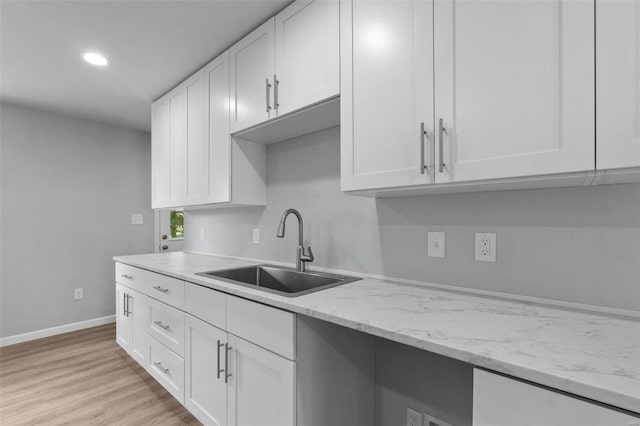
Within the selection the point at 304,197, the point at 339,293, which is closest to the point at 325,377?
the point at 339,293

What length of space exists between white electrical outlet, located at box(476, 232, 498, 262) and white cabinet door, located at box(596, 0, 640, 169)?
52 centimetres

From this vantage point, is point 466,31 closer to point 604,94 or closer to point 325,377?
point 604,94

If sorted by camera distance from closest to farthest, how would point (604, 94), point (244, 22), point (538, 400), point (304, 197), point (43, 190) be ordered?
point (538, 400)
point (604, 94)
point (244, 22)
point (304, 197)
point (43, 190)

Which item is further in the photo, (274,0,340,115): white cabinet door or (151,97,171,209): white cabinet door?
(151,97,171,209): white cabinet door

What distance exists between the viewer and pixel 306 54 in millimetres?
1615

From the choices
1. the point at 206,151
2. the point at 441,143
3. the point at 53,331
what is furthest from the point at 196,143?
the point at 53,331

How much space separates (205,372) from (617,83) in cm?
202

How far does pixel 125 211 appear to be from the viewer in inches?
155

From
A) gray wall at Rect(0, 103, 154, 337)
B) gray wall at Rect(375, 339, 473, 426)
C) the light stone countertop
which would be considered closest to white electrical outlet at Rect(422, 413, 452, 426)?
gray wall at Rect(375, 339, 473, 426)

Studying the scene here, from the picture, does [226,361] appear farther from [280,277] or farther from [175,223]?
[175,223]

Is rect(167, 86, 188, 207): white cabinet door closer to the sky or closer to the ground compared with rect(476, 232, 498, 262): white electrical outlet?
closer to the sky

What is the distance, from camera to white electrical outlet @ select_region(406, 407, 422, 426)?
57.9 inches

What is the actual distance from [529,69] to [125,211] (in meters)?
4.24

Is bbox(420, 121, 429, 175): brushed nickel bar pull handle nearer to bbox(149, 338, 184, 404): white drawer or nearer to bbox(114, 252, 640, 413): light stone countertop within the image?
bbox(114, 252, 640, 413): light stone countertop
